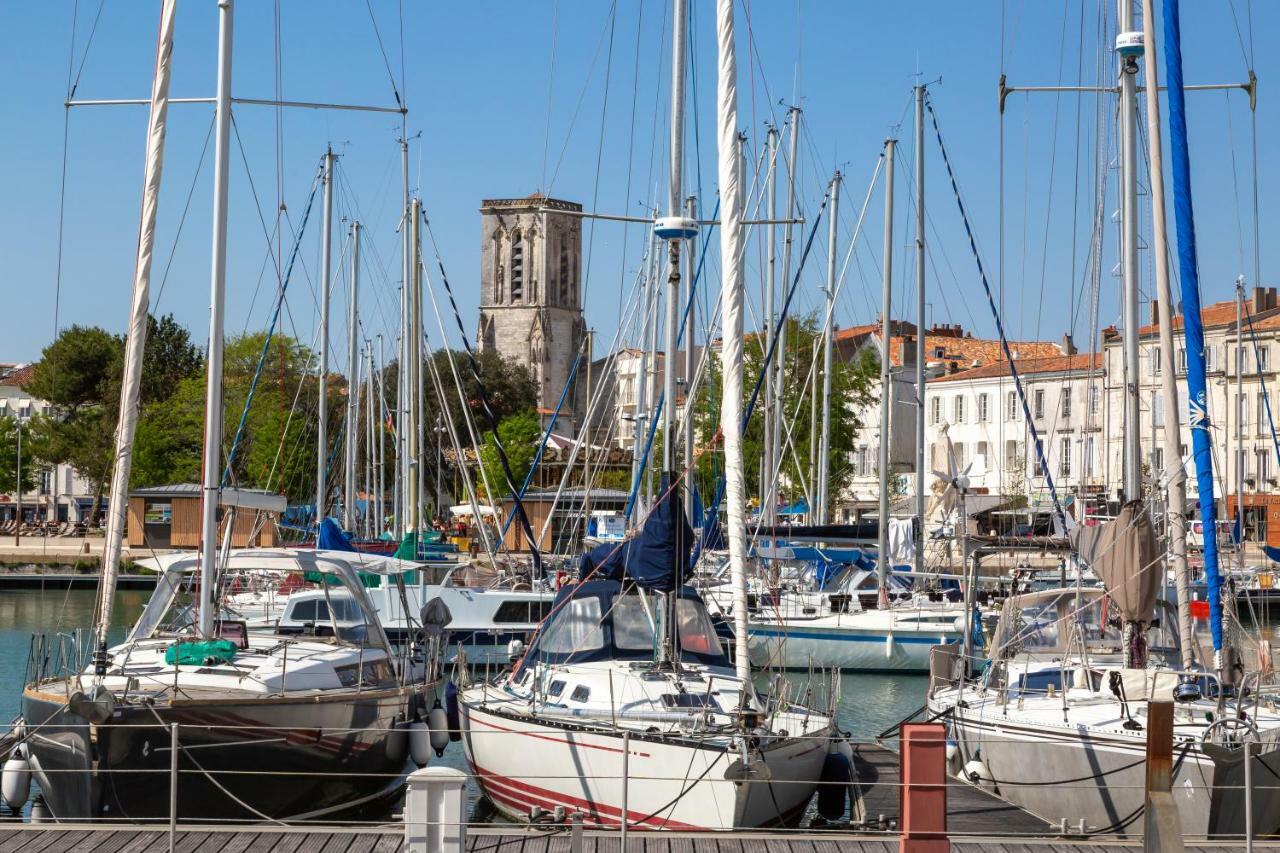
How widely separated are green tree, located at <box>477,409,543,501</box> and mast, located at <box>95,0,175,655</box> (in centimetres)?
6154

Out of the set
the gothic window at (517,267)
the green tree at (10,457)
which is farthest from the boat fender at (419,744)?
the gothic window at (517,267)

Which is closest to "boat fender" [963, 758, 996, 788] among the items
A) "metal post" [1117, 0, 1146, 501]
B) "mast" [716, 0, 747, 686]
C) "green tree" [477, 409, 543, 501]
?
"mast" [716, 0, 747, 686]

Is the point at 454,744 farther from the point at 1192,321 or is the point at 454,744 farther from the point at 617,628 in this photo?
the point at 1192,321

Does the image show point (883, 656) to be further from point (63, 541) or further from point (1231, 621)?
point (63, 541)

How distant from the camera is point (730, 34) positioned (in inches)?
625

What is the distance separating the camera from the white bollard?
1180 cm

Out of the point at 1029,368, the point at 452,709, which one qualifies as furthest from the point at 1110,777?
the point at 1029,368

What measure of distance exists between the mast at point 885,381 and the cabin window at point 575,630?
16.3 m

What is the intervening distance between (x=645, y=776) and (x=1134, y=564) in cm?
639

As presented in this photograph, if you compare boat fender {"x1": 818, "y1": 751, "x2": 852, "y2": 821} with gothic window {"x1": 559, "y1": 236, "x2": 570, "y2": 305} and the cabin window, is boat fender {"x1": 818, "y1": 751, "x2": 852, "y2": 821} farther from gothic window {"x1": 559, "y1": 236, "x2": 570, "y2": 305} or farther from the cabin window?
gothic window {"x1": 559, "y1": 236, "x2": 570, "y2": 305}

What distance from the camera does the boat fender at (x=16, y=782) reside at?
16.3 meters

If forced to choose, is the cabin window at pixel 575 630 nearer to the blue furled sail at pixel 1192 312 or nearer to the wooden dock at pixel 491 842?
the wooden dock at pixel 491 842

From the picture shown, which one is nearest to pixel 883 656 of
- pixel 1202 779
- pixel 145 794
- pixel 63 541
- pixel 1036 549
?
pixel 1036 549

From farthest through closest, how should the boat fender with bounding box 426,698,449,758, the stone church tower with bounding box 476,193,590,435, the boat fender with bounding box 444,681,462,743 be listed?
1. the stone church tower with bounding box 476,193,590,435
2. the boat fender with bounding box 444,681,462,743
3. the boat fender with bounding box 426,698,449,758
